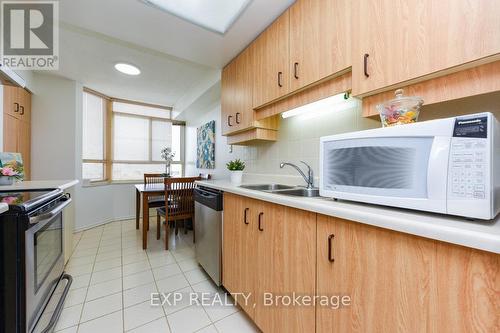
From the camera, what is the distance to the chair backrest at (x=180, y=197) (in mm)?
2773

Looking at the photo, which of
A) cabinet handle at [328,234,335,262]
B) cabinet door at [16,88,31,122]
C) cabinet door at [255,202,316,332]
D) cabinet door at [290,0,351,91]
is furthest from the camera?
cabinet door at [16,88,31,122]

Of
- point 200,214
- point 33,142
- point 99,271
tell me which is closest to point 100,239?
point 99,271

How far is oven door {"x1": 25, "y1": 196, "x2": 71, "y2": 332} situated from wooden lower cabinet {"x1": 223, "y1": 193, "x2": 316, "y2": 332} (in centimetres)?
110

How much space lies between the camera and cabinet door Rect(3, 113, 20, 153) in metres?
2.25

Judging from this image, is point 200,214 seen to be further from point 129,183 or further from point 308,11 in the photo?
point 129,183

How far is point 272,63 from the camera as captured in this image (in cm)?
162

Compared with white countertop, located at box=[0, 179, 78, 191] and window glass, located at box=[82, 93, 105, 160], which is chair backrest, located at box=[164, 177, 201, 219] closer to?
white countertop, located at box=[0, 179, 78, 191]

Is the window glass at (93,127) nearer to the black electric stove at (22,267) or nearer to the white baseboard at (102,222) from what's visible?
the white baseboard at (102,222)

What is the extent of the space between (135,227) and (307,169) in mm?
3297

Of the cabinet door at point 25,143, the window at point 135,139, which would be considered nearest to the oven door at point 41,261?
the cabinet door at point 25,143

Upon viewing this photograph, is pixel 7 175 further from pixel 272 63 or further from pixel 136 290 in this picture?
pixel 272 63

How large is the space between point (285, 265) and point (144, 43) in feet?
7.42

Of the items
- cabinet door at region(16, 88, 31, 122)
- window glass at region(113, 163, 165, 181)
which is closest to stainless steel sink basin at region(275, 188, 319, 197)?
cabinet door at region(16, 88, 31, 122)

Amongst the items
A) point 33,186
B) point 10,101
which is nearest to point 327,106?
point 33,186
